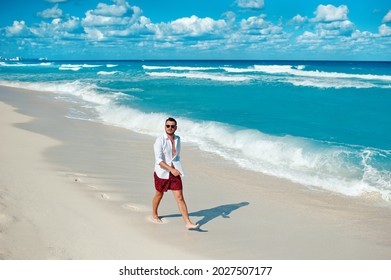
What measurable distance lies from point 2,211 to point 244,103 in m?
16.9

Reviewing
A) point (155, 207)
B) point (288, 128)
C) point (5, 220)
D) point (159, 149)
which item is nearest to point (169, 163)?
point (159, 149)

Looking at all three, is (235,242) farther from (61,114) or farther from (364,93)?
(364,93)

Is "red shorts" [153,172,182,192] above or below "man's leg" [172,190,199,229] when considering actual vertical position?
above

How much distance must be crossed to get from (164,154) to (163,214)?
4.06 ft

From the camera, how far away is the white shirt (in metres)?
5.33

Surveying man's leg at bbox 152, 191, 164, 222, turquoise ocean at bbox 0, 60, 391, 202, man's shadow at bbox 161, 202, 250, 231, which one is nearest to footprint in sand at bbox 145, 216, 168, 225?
man's leg at bbox 152, 191, 164, 222

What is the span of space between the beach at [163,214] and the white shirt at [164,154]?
32.3 inches

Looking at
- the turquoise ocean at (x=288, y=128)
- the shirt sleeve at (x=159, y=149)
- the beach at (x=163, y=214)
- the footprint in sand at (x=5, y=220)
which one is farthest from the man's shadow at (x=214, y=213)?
the turquoise ocean at (x=288, y=128)

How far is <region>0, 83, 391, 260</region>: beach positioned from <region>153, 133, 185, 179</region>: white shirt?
0.82 m

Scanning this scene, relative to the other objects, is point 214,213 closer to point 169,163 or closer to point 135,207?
point 135,207

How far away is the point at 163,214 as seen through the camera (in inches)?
244

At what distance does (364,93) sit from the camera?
25.8 metres

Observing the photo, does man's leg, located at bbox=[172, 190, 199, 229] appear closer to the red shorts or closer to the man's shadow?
the red shorts

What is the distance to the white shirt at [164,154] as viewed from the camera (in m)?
5.33
